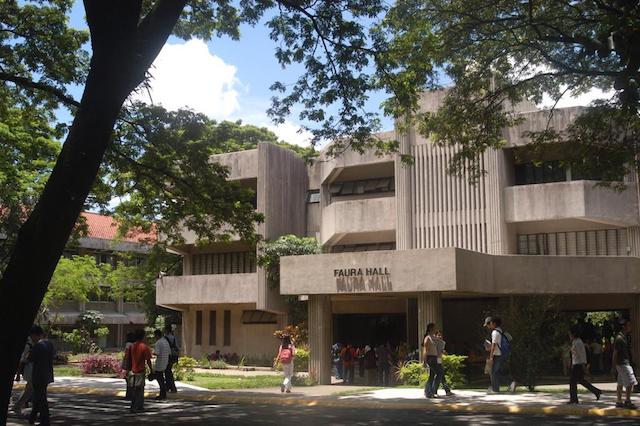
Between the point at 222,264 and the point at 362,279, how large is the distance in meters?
16.9

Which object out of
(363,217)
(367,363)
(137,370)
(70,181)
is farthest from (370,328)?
(70,181)

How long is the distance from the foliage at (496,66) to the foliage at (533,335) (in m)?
4.00

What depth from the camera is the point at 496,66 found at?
635 inches

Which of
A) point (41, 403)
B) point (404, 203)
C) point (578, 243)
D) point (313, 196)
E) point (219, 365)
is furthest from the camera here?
point (313, 196)

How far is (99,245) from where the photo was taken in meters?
50.2

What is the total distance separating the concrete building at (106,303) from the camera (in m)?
48.8

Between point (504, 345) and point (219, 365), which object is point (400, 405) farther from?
point (219, 365)

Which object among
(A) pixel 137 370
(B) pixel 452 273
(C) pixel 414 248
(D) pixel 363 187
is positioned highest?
(D) pixel 363 187

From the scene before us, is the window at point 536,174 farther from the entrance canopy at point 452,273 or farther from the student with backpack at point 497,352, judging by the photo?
the student with backpack at point 497,352

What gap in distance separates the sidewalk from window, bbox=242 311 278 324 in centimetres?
1405

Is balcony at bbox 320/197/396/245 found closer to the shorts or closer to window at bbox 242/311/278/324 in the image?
window at bbox 242/311/278/324

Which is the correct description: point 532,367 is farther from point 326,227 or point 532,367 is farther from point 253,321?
point 253,321

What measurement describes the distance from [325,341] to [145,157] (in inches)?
320

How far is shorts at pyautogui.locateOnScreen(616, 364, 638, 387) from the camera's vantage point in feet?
43.2
